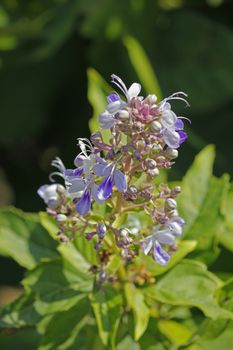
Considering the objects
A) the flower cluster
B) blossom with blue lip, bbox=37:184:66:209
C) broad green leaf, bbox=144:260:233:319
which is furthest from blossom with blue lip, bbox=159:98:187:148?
broad green leaf, bbox=144:260:233:319

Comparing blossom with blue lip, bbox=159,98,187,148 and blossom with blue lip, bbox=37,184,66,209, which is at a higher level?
blossom with blue lip, bbox=159,98,187,148

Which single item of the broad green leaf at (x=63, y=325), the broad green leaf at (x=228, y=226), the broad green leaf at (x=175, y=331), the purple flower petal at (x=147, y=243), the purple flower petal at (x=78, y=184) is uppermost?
the purple flower petal at (x=78, y=184)

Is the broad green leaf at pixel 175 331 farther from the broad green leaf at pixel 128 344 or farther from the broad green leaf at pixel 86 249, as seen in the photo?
the broad green leaf at pixel 86 249

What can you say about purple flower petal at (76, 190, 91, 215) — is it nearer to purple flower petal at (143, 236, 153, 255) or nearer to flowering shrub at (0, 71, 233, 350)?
flowering shrub at (0, 71, 233, 350)

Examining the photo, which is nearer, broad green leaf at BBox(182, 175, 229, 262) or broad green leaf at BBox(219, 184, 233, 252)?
broad green leaf at BBox(182, 175, 229, 262)

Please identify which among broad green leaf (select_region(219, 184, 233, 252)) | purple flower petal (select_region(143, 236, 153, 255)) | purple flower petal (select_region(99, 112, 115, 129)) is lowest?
broad green leaf (select_region(219, 184, 233, 252))

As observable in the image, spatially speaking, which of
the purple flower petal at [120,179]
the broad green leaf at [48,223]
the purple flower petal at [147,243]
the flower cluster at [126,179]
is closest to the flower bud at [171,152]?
the flower cluster at [126,179]

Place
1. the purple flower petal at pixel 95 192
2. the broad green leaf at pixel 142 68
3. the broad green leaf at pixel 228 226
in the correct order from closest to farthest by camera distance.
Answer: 1. the purple flower petal at pixel 95 192
2. the broad green leaf at pixel 228 226
3. the broad green leaf at pixel 142 68

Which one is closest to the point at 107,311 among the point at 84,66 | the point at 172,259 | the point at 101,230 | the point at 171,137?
the point at 172,259
